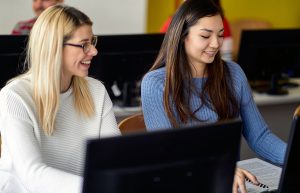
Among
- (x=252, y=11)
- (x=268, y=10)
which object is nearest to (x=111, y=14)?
(x=252, y=11)

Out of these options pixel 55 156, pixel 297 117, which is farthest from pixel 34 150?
pixel 297 117

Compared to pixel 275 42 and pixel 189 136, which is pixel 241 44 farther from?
pixel 189 136

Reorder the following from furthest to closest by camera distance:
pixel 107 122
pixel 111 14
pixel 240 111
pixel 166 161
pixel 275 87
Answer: pixel 111 14 → pixel 275 87 → pixel 240 111 → pixel 107 122 → pixel 166 161

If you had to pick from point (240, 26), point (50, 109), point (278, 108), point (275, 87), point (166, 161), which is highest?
point (166, 161)

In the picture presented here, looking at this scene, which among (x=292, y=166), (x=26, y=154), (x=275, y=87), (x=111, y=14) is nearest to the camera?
(x=292, y=166)

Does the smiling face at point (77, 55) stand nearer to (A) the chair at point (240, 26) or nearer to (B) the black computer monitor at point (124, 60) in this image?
(B) the black computer monitor at point (124, 60)

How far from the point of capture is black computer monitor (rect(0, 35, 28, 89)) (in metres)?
2.74

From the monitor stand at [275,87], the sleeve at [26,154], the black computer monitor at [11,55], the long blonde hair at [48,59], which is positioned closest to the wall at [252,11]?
the monitor stand at [275,87]

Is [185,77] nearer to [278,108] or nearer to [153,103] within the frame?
[153,103]

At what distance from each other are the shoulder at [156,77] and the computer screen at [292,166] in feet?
2.95

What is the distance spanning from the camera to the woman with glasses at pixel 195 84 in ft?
7.11

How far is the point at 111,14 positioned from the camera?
4.61m

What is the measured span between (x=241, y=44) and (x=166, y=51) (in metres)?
1.39

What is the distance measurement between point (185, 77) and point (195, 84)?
0.21ft
